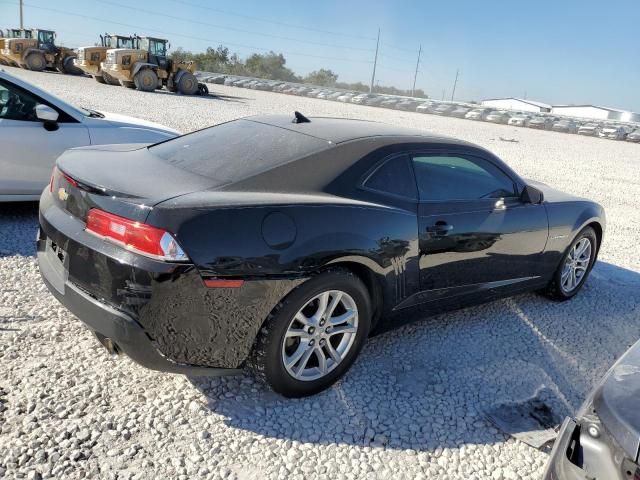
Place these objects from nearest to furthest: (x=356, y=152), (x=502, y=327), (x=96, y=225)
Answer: (x=96, y=225), (x=356, y=152), (x=502, y=327)

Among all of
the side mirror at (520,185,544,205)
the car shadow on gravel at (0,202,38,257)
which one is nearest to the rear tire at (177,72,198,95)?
the car shadow on gravel at (0,202,38,257)

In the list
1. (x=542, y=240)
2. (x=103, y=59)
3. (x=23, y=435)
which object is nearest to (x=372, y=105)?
(x=103, y=59)

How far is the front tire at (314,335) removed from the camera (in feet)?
8.71

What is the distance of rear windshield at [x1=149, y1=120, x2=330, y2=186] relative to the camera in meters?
2.89

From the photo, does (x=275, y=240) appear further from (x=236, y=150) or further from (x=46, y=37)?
(x=46, y=37)

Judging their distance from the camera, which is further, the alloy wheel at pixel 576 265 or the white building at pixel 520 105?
the white building at pixel 520 105

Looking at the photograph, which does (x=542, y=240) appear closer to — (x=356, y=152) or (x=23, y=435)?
(x=356, y=152)

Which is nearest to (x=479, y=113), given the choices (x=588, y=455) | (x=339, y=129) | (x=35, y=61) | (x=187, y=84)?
(x=187, y=84)

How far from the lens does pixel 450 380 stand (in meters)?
3.25

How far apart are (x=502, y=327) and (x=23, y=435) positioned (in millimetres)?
3196

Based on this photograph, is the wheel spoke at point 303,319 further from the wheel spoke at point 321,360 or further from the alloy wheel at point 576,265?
the alloy wheel at point 576,265

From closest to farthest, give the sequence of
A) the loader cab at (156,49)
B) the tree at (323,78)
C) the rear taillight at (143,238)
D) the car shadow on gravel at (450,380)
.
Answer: the rear taillight at (143,238) < the car shadow on gravel at (450,380) < the loader cab at (156,49) < the tree at (323,78)

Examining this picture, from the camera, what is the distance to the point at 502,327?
160 inches

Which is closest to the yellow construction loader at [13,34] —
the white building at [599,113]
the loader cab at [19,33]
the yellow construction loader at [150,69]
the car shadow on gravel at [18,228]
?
the loader cab at [19,33]
